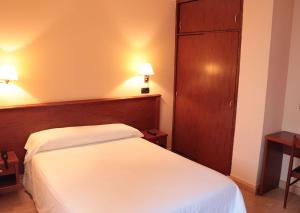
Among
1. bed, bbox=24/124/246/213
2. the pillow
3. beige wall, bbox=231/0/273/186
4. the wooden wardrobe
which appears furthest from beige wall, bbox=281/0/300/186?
the pillow

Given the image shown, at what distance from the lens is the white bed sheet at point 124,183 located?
1820 millimetres

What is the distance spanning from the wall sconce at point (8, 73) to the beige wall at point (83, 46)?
0.42 ft

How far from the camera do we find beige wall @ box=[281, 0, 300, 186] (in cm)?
293

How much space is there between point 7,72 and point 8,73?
0.01 meters

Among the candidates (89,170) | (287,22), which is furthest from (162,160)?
(287,22)

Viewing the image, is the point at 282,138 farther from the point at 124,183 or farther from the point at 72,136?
the point at 72,136

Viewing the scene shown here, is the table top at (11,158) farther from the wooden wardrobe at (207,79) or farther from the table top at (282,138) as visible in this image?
the table top at (282,138)

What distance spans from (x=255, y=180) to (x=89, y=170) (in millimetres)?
1854

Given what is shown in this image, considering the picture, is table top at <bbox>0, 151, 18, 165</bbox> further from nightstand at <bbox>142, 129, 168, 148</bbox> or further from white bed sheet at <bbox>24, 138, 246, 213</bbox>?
nightstand at <bbox>142, 129, 168, 148</bbox>

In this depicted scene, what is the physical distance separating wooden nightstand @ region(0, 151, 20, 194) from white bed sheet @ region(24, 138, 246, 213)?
0.41ft

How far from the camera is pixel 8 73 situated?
8.55ft

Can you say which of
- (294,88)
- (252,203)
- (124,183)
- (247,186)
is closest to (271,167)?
(247,186)

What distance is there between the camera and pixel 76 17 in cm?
301

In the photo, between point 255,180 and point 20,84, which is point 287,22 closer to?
point 255,180
